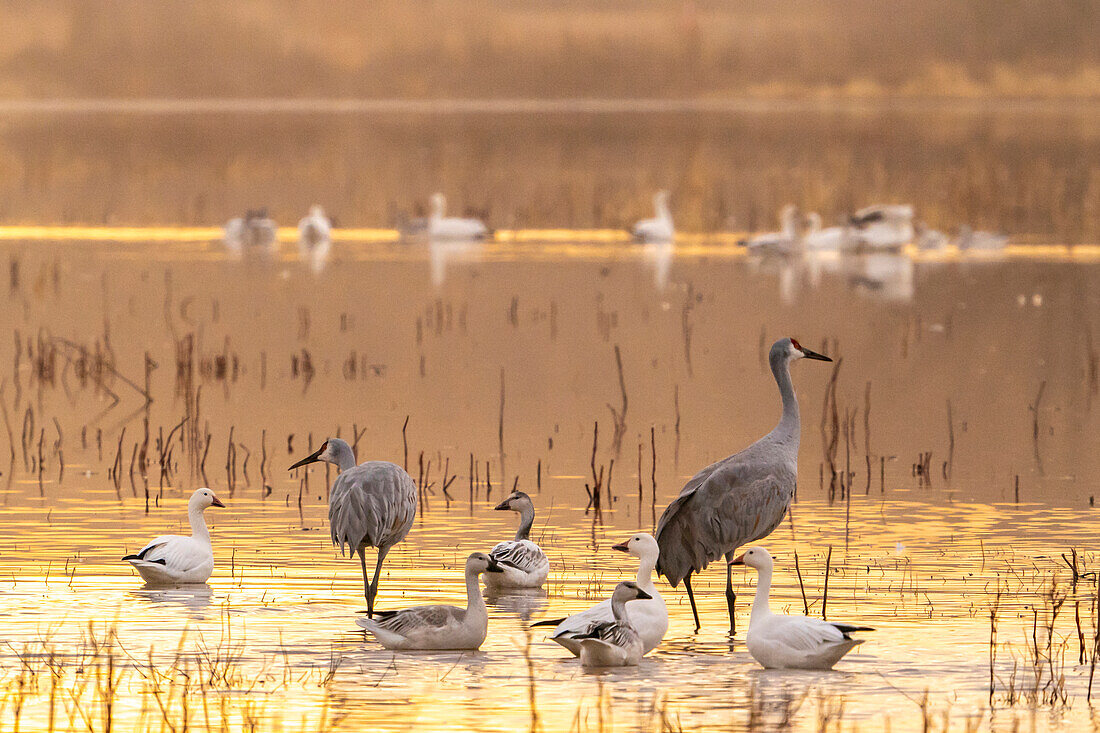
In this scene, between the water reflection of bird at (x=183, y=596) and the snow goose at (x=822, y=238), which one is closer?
the water reflection of bird at (x=183, y=596)

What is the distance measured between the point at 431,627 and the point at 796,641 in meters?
1.82

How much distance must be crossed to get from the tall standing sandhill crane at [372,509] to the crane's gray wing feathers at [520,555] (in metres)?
0.57

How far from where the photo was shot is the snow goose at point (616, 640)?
10.8m

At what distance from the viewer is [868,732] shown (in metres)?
9.73

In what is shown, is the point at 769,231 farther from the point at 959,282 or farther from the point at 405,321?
the point at 405,321

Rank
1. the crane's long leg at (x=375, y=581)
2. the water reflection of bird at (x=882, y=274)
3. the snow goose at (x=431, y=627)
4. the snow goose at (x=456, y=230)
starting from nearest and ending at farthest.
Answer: the snow goose at (x=431, y=627) < the crane's long leg at (x=375, y=581) < the water reflection of bird at (x=882, y=274) < the snow goose at (x=456, y=230)

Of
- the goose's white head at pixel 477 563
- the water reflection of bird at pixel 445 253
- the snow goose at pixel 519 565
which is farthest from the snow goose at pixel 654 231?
the goose's white head at pixel 477 563

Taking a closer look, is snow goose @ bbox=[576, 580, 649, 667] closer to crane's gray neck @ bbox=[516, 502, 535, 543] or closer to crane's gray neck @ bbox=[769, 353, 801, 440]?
crane's gray neck @ bbox=[769, 353, 801, 440]

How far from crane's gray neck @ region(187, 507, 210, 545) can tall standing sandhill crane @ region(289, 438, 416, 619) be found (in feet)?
2.58

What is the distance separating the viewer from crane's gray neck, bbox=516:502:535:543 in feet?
45.9

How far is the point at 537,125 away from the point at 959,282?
72.3m

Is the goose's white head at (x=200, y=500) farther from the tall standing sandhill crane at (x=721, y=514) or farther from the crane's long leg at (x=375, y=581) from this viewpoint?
the tall standing sandhill crane at (x=721, y=514)

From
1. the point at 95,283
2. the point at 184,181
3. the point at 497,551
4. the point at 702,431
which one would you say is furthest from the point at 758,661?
the point at 184,181

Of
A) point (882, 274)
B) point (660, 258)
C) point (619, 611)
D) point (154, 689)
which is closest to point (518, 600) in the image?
point (619, 611)
